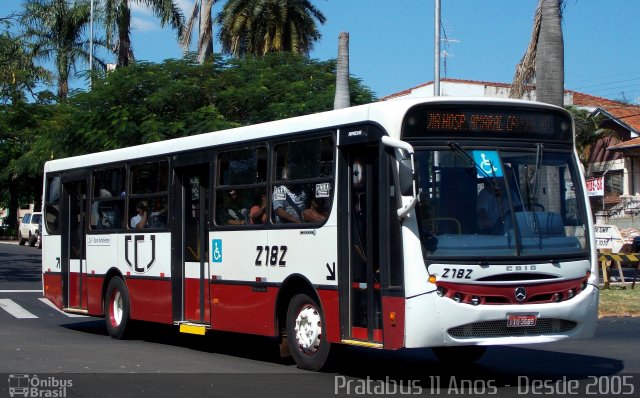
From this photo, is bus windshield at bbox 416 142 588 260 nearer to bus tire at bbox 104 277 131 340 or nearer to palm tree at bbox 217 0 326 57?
bus tire at bbox 104 277 131 340

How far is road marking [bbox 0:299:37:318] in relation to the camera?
20000mm

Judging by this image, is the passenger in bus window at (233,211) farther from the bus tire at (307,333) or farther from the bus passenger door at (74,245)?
the bus passenger door at (74,245)

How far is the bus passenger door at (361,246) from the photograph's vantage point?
35.9 ft

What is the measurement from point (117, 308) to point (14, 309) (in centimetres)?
547

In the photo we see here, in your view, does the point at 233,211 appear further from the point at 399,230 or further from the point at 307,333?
the point at 399,230

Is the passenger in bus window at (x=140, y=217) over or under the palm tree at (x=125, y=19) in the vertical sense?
under

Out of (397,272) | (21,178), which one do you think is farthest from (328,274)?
(21,178)

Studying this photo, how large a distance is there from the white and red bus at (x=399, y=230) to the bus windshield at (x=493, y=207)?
0.05 ft

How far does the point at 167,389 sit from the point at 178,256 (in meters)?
4.46

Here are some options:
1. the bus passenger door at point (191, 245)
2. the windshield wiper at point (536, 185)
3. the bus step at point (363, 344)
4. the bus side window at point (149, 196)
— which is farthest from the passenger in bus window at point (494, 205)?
the bus side window at point (149, 196)

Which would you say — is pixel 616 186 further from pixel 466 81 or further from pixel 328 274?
pixel 328 274

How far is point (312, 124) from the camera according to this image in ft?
39.4

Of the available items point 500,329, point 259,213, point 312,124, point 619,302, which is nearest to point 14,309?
point 259,213

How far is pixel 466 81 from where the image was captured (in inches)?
2290
